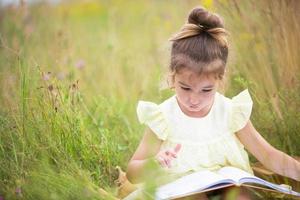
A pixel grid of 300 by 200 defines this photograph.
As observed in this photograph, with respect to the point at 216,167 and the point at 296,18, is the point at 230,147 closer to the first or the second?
the point at 216,167

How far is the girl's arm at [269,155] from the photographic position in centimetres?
270

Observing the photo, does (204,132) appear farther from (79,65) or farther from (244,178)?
(79,65)

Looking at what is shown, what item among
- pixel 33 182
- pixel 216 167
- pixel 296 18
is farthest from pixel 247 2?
pixel 33 182

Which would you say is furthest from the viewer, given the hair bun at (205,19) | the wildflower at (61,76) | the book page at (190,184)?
the wildflower at (61,76)

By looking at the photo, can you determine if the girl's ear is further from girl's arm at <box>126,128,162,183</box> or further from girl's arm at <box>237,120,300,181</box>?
girl's arm at <box>237,120,300,181</box>

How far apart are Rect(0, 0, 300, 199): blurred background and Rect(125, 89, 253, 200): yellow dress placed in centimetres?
16

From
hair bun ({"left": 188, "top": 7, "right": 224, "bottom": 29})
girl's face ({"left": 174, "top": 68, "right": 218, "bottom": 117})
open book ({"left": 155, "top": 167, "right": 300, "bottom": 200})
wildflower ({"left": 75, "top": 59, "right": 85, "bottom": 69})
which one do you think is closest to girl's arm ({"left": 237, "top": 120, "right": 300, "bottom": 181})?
open book ({"left": 155, "top": 167, "right": 300, "bottom": 200})

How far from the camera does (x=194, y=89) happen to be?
8.54 feet

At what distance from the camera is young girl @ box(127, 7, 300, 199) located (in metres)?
2.65

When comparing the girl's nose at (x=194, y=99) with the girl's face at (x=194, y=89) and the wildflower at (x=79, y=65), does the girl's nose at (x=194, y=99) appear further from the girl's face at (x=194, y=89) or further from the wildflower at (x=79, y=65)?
the wildflower at (x=79, y=65)

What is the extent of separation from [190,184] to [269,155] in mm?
488

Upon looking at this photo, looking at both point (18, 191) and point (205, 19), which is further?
point (205, 19)

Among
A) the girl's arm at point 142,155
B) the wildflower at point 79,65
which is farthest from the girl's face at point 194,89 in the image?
the wildflower at point 79,65

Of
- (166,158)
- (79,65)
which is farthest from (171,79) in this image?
(79,65)
